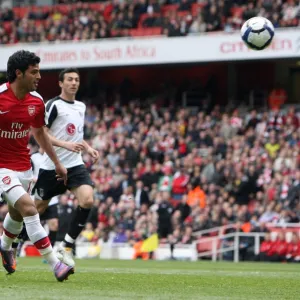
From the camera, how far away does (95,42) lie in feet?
104

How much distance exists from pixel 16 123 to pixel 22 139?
26 cm

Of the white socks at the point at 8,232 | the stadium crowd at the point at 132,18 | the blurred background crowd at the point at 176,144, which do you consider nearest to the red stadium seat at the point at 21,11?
the stadium crowd at the point at 132,18

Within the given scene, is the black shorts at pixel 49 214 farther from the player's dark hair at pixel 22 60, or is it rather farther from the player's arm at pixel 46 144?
the player's dark hair at pixel 22 60

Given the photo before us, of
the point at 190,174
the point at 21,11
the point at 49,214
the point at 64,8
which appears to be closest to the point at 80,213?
the point at 49,214

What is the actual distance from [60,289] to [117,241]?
1515cm

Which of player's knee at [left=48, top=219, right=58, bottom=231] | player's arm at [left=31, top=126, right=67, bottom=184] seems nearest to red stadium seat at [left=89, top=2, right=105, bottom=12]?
player's knee at [left=48, top=219, right=58, bottom=231]

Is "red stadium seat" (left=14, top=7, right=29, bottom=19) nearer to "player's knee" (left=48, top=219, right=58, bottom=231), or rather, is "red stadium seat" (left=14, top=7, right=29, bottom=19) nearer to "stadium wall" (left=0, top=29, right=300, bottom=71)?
"stadium wall" (left=0, top=29, right=300, bottom=71)

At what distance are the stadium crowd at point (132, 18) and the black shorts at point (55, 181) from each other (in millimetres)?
15931

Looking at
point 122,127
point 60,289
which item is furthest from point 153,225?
point 60,289

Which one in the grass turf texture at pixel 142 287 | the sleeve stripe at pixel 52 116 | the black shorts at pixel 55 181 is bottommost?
the grass turf texture at pixel 142 287

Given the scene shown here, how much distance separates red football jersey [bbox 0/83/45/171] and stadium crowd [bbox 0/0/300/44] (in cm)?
1840

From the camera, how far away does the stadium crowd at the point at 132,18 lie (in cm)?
2866

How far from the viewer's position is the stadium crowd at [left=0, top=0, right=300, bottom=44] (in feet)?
94.0

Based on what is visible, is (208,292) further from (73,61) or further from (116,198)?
(73,61)
